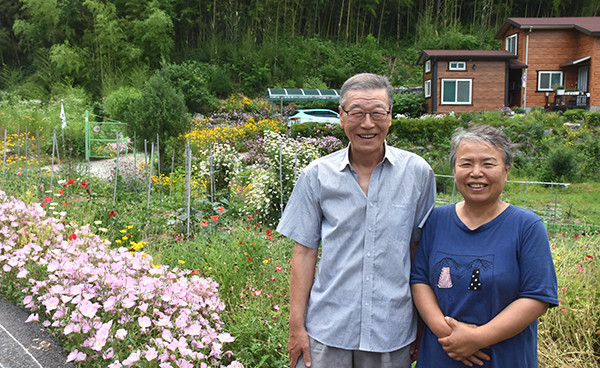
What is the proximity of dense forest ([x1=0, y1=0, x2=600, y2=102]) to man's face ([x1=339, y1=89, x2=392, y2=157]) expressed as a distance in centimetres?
1660

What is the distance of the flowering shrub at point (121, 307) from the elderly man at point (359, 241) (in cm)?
78

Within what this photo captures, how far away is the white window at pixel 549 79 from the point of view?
65.0 feet

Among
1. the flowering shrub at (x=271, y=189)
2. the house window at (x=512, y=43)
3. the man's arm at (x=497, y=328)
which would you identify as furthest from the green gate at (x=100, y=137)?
the house window at (x=512, y=43)

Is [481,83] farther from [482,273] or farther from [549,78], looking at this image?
[482,273]

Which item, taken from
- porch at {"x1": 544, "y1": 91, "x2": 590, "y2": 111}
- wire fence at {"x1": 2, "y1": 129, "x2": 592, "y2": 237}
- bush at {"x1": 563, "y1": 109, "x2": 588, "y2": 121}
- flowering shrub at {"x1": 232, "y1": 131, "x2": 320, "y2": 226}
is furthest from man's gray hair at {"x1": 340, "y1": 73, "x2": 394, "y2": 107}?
porch at {"x1": 544, "y1": 91, "x2": 590, "y2": 111}

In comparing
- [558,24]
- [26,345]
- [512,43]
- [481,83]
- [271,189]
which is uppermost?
[558,24]

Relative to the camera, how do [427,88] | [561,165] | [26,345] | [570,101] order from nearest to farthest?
[26,345] < [561,165] < [570,101] < [427,88]

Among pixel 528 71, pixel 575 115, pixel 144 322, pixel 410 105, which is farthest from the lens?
pixel 410 105

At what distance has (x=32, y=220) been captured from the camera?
3.98 meters

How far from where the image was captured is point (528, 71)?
19.7m

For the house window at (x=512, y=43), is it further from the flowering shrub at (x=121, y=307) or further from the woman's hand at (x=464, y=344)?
the woman's hand at (x=464, y=344)

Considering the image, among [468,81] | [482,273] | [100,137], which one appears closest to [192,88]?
[100,137]

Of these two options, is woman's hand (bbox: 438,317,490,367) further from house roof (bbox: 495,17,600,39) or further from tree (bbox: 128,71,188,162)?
house roof (bbox: 495,17,600,39)

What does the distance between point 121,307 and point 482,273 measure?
75.1 inches
